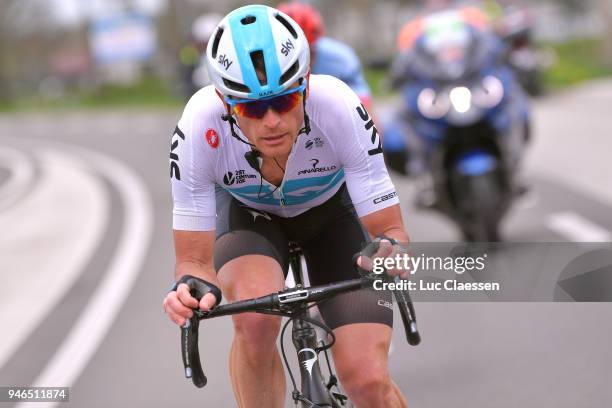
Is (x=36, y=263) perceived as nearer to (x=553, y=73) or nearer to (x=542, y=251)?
(x=542, y=251)

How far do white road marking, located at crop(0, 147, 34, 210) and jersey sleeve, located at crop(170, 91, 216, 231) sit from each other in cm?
1113

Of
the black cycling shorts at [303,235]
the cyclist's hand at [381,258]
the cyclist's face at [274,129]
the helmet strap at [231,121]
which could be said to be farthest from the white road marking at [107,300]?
the cyclist's hand at [381,258]

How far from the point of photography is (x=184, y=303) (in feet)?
11.7

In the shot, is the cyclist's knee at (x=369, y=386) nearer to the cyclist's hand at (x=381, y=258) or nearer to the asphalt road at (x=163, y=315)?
the cyclist's hand at (x=381, y=258)

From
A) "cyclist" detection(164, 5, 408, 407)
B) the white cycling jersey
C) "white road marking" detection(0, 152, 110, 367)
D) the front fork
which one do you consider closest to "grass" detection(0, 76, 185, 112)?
"white road marking" detection(0, 152, 110, 367)

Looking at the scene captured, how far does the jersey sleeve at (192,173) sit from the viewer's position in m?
3.98

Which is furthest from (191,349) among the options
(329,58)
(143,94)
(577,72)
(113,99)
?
(113,99)

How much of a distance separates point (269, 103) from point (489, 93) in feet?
15.8

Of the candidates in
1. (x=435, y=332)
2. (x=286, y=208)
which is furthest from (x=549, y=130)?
(x=286, y=208)

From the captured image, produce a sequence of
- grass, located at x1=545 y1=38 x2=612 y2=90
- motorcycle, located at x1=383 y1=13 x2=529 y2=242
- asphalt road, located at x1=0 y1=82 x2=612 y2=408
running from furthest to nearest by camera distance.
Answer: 1. grass, located at x1=545 y1=38 x2=612 y2=90
2. motorcycle, located at x1=383 y1=13 x2=529 y2=242
3. asphalt road, located at x1=0 y1=82 x2=612 y2=408

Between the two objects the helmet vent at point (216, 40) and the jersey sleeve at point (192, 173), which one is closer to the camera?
the helmet vent at point (216, 40)

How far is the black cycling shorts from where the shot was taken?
430 cm

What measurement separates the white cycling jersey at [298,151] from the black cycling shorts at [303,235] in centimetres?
28

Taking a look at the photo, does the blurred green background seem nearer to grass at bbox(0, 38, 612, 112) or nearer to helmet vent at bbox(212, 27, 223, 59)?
grass at bbox(0, 38, 612, 112)
